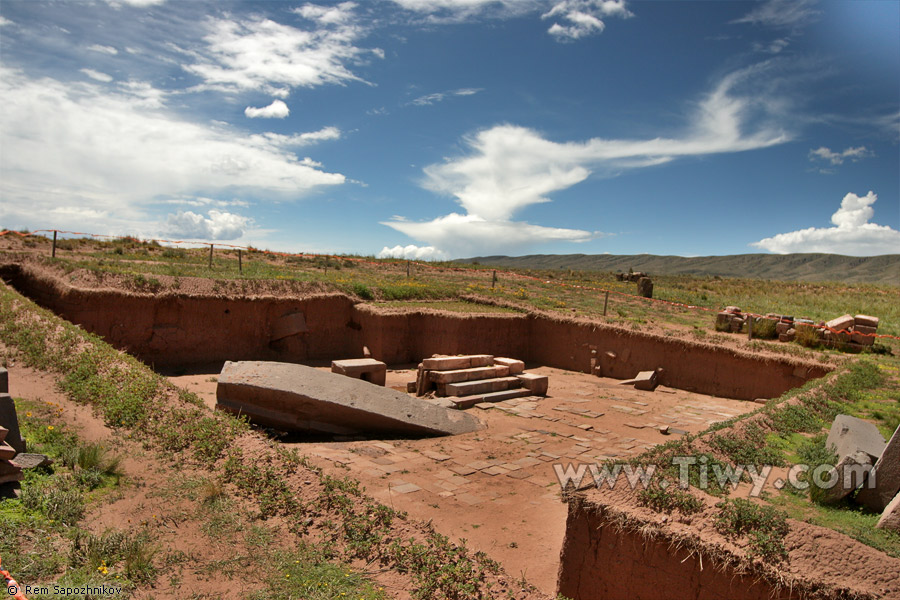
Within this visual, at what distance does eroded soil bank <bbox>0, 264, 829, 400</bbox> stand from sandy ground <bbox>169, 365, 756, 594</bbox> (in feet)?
3.70

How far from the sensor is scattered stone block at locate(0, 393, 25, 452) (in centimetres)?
522

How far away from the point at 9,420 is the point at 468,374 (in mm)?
9056

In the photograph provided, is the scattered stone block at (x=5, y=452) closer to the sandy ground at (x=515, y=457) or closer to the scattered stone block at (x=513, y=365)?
the sandy ground at (x=515, y=457)

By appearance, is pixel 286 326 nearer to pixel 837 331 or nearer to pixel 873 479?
pixel 873 479

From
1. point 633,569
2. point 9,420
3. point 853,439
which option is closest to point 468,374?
point 633,569

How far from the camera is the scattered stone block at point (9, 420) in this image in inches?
206

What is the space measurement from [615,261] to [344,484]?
131688mm

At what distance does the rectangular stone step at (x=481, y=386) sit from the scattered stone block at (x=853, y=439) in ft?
24.3

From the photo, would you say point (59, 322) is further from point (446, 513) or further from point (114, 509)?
point (446, 513)

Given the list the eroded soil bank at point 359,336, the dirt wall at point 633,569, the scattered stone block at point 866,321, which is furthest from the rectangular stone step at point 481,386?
the scattered stone block at point 866,321

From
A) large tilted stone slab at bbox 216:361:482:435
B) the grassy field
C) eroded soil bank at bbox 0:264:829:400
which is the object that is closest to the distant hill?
the grassy field

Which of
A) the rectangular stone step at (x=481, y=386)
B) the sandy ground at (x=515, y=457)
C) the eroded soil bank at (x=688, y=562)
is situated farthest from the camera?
the rectangular stone step at (x=481, y=386)

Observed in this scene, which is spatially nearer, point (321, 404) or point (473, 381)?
point (321, 404)

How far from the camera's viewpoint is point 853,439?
5.70 metres
